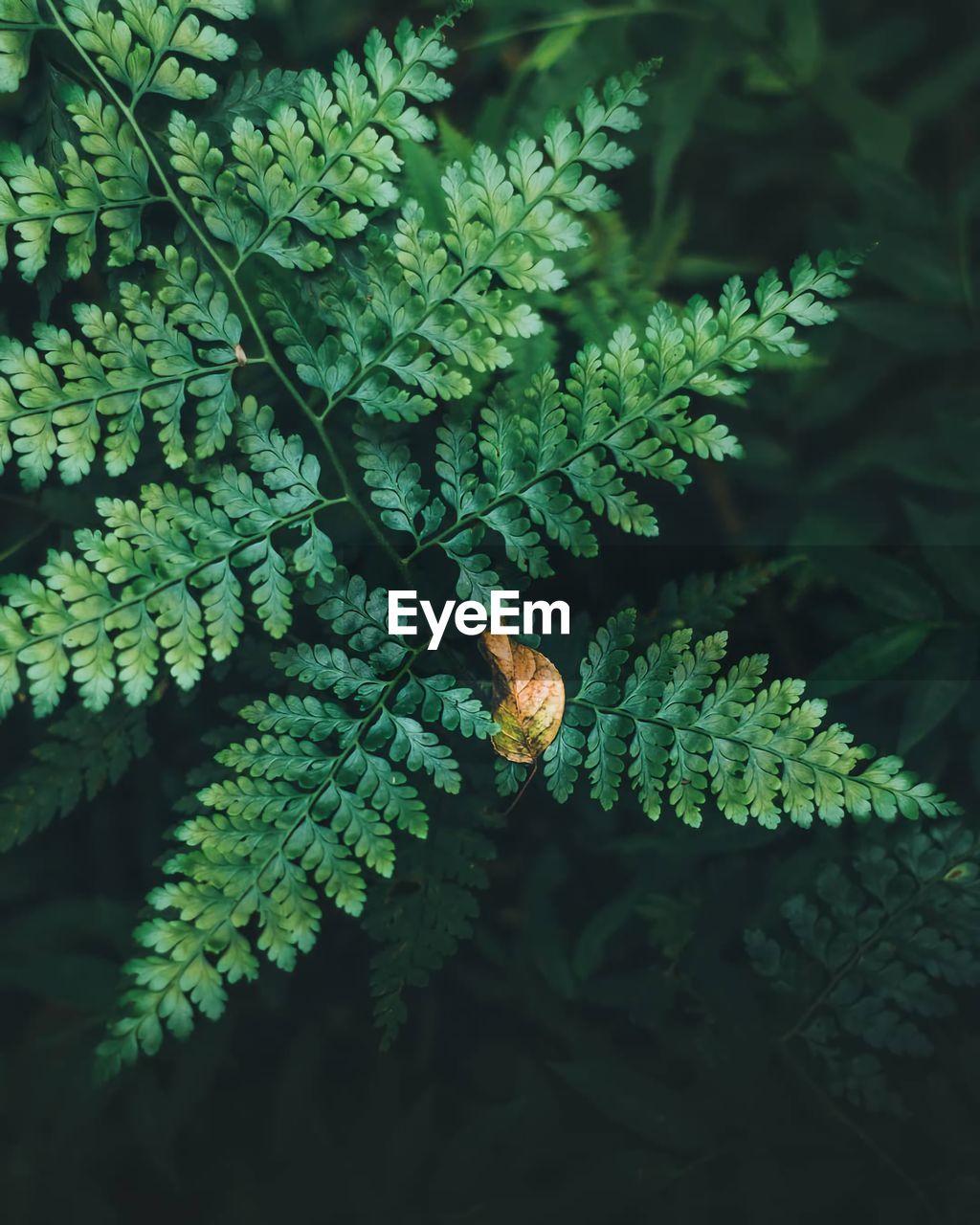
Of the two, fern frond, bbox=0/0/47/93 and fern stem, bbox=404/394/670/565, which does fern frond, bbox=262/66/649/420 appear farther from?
fern frond, bbox=0/0/47/93

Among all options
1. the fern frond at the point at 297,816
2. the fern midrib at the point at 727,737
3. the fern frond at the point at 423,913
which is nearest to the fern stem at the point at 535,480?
the fern frond at the point at 297,816

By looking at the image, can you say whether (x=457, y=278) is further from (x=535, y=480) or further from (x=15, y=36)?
(x=15, y=36)

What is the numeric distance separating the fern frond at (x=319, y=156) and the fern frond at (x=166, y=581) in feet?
0.68

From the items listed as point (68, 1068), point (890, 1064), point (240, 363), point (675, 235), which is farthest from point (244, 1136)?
point (675, 235)

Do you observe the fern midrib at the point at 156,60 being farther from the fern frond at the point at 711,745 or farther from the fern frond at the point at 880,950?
the fern frond at the point at 880,950

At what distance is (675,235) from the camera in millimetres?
1647

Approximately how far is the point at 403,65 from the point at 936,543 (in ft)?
3.04

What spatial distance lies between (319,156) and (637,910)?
1124 millimetres

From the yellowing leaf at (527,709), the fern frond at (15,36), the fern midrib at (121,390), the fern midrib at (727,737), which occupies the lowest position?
the fern midrib at (727,737)

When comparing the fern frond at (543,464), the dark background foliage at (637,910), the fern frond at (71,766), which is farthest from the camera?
the dark background foliage at (637,910)

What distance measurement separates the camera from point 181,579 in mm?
1118

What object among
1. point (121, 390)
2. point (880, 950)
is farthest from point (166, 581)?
point (880, 950)

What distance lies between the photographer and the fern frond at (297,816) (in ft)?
3.43

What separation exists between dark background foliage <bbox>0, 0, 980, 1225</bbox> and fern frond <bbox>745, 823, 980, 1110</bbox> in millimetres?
47
